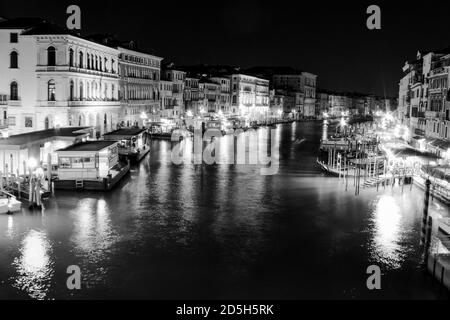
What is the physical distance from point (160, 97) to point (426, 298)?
57819mm

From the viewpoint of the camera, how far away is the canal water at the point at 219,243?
42.5 feet

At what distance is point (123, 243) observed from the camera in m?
16.3

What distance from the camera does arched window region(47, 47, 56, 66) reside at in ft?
125

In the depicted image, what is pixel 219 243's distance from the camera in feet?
54.0

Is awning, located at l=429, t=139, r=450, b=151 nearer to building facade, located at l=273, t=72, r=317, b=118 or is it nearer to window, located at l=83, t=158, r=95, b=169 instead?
window, located at l=83, t=158, r=95, b=169

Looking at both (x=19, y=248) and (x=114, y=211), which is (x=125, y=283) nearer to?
(x=19, y=248)

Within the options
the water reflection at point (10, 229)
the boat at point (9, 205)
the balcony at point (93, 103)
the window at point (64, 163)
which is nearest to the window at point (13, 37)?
the balcony at point (93, 103)

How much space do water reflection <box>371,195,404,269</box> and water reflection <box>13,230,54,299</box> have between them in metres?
8.88

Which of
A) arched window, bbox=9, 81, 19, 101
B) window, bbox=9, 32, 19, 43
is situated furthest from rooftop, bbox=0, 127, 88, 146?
window, bbox=9, 32, 19, 43

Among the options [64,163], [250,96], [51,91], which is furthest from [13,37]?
[250,96]

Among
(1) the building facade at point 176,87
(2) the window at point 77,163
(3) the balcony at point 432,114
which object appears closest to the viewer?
(2) the window at point 77,163

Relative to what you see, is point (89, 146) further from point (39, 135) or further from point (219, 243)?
point (219, 243)

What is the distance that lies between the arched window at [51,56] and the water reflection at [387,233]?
Result: 992 inches

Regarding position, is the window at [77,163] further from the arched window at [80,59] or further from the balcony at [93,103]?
the arched window at [80,59]
